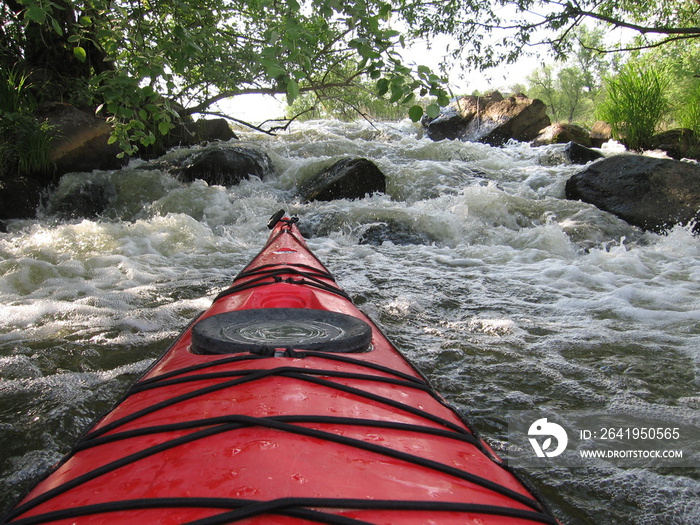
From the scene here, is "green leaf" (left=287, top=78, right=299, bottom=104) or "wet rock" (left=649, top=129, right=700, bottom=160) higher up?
"wet rock" (left=649, top=129, right=700, bottom=160)

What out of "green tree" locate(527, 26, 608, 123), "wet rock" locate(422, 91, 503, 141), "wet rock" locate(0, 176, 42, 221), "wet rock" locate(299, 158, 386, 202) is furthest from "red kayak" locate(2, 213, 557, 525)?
"green tree" locate(527, 26, 608, 123)

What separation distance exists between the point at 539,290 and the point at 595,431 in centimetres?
198

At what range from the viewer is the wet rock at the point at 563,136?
32.8 feet

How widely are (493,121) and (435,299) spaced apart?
9557 millimetres

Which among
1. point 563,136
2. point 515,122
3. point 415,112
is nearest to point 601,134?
point 563,136

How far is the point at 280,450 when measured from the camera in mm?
785

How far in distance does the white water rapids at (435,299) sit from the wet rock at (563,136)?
3.18 meters

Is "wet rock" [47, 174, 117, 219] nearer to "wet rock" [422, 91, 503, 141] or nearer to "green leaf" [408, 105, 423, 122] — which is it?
"green leaf" [408, 105, 423, 122]

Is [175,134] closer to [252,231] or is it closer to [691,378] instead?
[252,231]

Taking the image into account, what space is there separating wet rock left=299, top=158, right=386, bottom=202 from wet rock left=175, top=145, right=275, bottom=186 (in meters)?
1.07

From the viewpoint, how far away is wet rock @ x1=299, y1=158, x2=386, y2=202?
21.4 feet

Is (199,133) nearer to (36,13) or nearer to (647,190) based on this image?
(647,190)

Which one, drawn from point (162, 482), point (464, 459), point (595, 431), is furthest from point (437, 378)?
point (162, 482)

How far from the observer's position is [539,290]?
3678 mm
